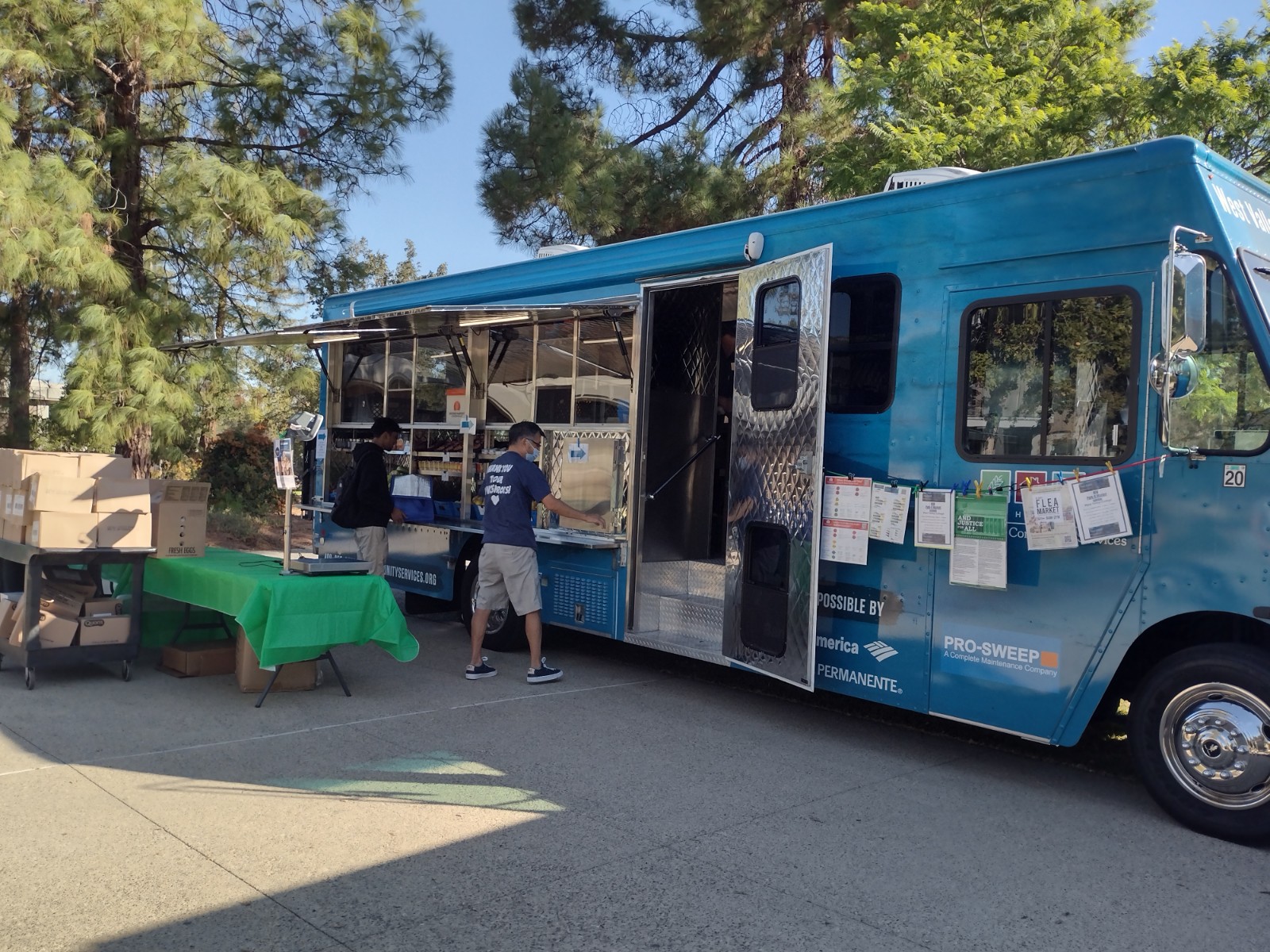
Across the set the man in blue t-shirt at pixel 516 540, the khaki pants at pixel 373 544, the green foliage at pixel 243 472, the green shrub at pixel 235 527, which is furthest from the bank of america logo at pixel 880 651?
the green foliage at pixel 243 472

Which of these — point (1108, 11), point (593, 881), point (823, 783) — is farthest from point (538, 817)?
point (1108, 11)

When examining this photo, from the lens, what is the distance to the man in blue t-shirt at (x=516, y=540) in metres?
7.13

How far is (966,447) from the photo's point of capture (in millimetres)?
5406

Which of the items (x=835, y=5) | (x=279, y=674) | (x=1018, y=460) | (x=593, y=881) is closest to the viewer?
(x=593, y=881)

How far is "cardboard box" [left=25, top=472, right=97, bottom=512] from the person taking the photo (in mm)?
6457

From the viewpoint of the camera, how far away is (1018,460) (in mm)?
5191

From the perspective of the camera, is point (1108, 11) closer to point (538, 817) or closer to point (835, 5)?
point (835, 5)

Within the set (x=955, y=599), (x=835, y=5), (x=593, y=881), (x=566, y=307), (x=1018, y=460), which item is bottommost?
(x=593, y=881)

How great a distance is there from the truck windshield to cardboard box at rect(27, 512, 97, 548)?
21.0 ft

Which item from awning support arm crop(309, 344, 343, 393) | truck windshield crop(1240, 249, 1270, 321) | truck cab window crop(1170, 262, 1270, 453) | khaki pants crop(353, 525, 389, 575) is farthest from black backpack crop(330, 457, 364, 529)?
truck windshield crop(1240, 249, 1270, 321)

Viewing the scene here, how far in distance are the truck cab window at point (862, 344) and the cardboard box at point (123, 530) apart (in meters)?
4.31

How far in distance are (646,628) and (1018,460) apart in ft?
9.51

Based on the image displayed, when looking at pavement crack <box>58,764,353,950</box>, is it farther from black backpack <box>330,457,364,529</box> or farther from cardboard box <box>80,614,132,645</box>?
black backpack <box>330,457,364,529</box>

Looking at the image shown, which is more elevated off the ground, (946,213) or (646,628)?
(946,213)
